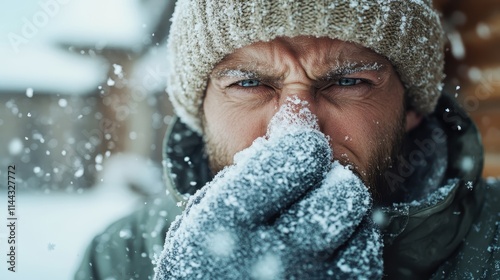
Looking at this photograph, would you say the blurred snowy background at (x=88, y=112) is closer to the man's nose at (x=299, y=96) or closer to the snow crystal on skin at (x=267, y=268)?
the man's nose at (x=299, y=96)

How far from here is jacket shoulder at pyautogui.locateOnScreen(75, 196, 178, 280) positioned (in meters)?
1.78

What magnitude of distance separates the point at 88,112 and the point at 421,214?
168 inches

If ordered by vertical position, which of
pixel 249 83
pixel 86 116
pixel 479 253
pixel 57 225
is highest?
pixel 249 83

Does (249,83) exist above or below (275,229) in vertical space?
above

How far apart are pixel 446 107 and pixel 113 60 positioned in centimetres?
371

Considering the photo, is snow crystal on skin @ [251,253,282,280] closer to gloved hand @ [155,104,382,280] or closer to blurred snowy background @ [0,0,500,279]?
gloved hand @ [155,104,382,280]

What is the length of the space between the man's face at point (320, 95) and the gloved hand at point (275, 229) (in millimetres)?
345

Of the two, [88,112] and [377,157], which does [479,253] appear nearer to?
[377,157]

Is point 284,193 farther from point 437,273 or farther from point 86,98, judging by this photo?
point 86,98

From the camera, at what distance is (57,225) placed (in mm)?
3828

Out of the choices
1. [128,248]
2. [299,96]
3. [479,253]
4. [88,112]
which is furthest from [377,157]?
[88,112]

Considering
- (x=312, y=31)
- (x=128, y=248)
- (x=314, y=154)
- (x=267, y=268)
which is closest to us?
(x=267, y=268)

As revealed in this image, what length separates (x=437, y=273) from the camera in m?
1.42

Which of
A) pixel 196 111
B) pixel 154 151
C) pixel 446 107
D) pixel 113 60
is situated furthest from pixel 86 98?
pixel 446 107
